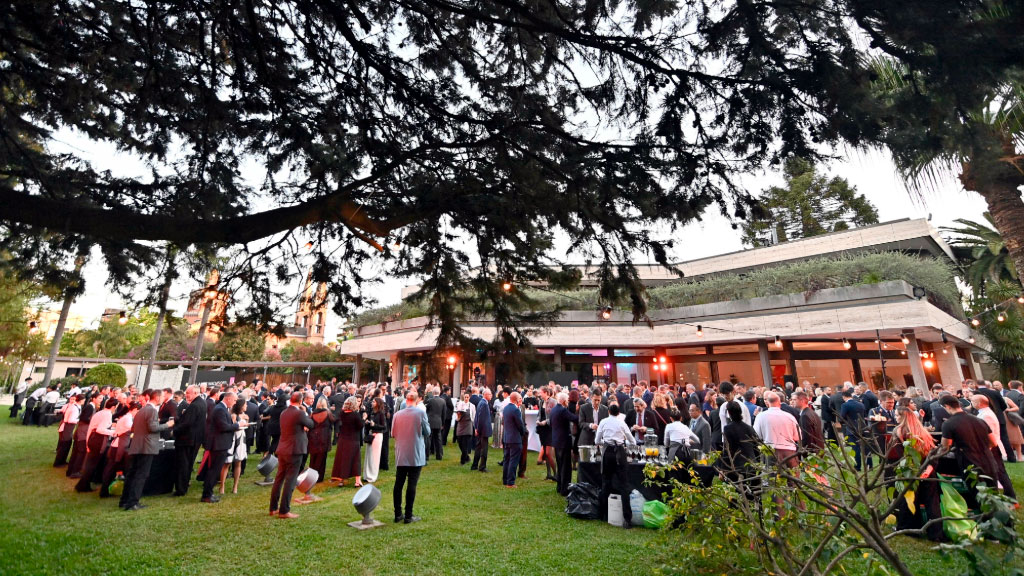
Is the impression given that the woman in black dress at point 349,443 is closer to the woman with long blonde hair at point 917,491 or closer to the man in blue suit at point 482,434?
the man in blue suit at point 482,434

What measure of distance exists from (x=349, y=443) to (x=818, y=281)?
21.9 meters

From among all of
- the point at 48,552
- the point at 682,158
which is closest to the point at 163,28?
the point at 682,158

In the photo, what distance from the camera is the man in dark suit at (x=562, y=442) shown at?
855 centimetres

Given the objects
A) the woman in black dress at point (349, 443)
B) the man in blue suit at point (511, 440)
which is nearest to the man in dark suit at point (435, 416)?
the woman in black dress at point (349, 443)

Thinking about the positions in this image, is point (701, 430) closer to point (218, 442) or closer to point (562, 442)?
point (562, 442)

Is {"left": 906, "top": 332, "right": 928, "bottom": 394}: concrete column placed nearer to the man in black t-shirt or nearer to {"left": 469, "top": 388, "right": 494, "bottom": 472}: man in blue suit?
the man in black t-shirt

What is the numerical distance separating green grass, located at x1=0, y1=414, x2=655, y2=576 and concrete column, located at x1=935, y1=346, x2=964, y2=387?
80.1 feet

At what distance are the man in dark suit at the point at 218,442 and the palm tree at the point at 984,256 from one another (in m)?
32.7

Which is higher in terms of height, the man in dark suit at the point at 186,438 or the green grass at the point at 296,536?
the man in dark suit at the point at 186,438

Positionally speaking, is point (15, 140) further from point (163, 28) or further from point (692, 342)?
point (692, 342)

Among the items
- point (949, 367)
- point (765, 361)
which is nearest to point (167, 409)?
point (765, 361)

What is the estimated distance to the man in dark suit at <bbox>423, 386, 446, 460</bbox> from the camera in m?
12.0

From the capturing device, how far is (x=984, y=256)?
937 inches

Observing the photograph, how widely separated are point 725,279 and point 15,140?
25775 millimetres
